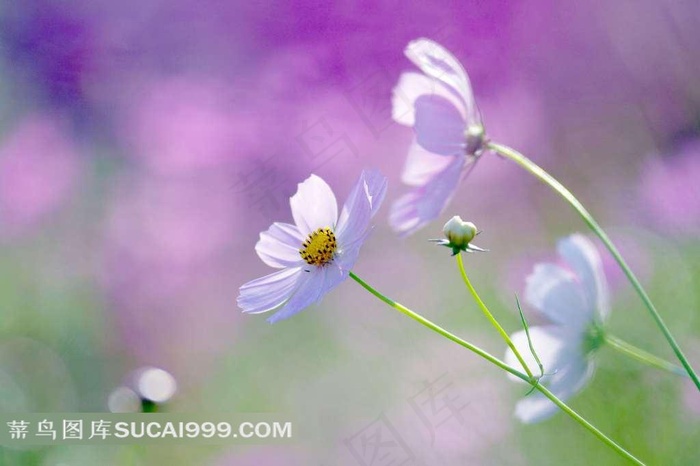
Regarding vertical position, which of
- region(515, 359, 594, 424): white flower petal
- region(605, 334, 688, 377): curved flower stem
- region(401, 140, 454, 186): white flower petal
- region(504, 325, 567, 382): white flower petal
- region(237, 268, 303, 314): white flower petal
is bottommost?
region(605, 334, 688, 377): curved flower stem

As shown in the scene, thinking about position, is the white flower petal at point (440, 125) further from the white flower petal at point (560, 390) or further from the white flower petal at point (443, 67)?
the white flower petal at point (560, 390)

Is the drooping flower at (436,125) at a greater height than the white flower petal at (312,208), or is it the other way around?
the white flower petal at (312,208)

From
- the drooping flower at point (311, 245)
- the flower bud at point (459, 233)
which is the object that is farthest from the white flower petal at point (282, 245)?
the flower bud at point (459, 233)

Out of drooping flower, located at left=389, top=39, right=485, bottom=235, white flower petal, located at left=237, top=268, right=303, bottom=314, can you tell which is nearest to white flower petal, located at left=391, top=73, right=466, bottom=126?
drooping flower, located at left=389, top=39, right=485, bottom=235

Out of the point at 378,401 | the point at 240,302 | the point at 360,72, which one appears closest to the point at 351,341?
the point at 378,401

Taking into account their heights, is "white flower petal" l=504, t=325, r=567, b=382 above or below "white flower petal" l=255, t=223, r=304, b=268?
below

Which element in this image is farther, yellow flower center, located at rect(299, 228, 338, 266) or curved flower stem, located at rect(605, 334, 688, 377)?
yellow flower center, located at rect(299, 228, 338, 266)

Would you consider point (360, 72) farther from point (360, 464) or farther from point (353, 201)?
point (353, 201)

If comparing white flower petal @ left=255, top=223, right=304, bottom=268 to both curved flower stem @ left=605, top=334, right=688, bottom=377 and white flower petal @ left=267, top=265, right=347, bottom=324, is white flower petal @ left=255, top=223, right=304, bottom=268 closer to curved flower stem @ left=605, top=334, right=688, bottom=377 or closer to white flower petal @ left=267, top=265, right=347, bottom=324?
white flower petal @ left=267, top=265, right=347, bottom=324
